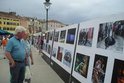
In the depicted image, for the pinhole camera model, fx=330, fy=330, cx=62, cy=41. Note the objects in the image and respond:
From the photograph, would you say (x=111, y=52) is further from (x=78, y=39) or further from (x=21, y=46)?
(x=78, y=39)

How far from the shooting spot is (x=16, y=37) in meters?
7.72

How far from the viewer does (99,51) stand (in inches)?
279

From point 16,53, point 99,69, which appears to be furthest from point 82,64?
point 16,53

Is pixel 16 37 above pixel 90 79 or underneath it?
above

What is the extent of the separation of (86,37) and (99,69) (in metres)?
1.60

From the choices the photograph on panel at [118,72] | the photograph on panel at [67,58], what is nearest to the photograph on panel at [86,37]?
the photograph on panel at [67,58]

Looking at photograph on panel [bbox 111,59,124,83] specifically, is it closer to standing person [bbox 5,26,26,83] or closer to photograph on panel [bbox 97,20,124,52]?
photograph on panel [bbox 97,20,124,52]

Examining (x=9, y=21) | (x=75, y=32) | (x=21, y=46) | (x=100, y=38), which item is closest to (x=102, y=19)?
(x=100, y=38)

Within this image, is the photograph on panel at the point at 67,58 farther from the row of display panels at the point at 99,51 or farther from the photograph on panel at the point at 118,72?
the photograph on panel at the point at 118,72

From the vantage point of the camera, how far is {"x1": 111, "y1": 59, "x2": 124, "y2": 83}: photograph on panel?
588 cm

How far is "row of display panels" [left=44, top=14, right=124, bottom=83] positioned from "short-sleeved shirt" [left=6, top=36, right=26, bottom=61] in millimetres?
1612

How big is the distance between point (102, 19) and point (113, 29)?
813 mm

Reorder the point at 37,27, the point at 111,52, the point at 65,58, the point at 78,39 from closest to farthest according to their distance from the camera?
the point at 111,52
the point at 78,39
the point at 65,58
the point at 37,27

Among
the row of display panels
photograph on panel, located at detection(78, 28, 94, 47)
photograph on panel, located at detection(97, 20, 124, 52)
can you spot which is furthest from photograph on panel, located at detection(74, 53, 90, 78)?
photograph on panel, located at detection(97, 20, 124, 52)
